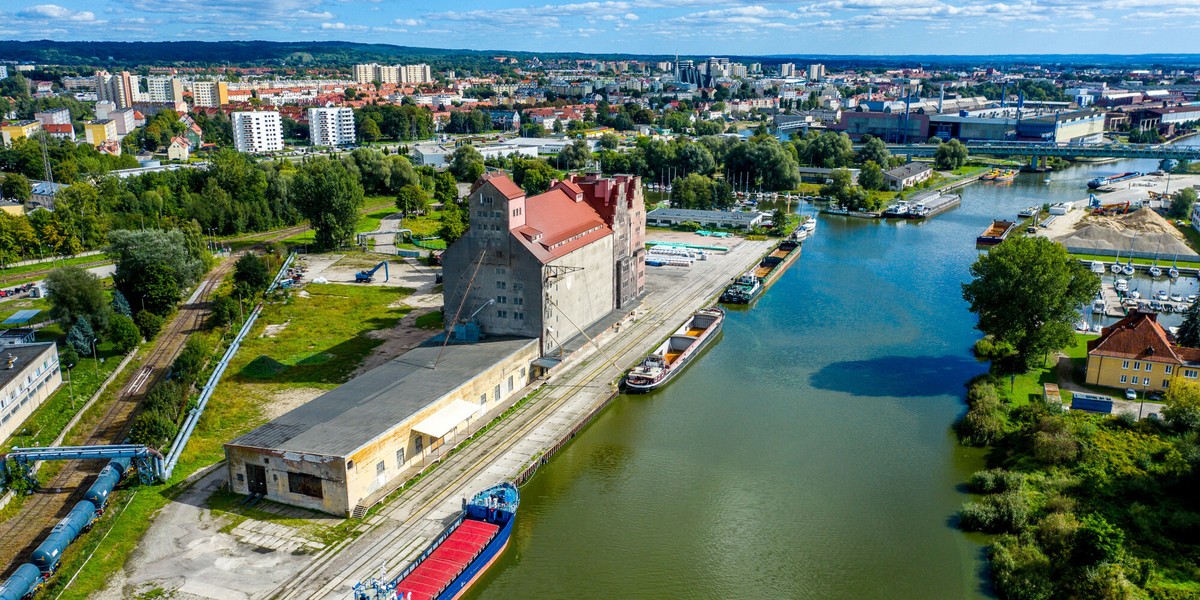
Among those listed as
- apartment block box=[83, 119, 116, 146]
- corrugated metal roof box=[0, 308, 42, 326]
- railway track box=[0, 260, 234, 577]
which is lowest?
railway track box=[0, 260, 234, 577]

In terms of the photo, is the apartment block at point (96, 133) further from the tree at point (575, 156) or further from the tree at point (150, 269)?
the tree at point (150, 269)

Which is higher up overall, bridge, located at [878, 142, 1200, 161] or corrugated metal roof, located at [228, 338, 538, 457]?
bridge, located at [878, 142, 1200, 161]

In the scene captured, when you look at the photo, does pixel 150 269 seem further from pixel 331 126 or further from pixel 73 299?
pixel 331 126

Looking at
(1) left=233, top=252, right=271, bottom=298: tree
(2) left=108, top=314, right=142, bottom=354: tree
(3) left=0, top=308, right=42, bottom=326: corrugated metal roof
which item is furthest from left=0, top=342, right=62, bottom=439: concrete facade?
(1) left=233, top=252, right=271, bottom=298: tree

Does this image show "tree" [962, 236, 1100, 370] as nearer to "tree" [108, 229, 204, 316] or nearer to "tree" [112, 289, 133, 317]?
"tree" [108, 229, 204, 316]

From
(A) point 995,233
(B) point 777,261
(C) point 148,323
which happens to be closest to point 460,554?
(C) point 148,323

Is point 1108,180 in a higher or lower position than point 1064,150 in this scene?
lower

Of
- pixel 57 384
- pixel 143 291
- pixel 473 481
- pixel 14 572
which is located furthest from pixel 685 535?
pixel 143 291
